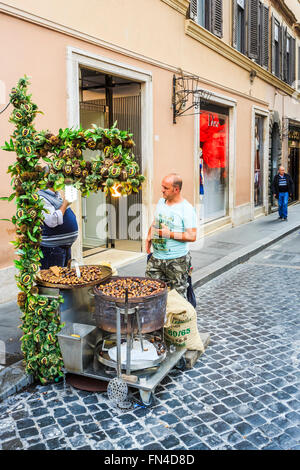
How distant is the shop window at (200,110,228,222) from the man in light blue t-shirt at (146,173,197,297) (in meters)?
7.07

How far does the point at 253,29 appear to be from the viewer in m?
14.3

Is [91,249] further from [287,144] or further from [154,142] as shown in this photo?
[287,144]

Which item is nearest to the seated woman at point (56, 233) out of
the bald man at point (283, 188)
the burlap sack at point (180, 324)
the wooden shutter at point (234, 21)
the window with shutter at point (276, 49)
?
the burlap sack at point (180, 324)

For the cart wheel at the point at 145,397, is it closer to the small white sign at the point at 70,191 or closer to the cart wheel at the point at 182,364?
the cart wheel at the point at 182,364

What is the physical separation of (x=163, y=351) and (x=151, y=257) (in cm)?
120

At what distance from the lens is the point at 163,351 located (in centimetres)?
407

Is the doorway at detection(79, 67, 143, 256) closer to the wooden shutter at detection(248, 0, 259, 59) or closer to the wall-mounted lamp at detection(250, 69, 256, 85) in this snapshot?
the wall-mounted lamp at detection(250, 69, 256, 85)

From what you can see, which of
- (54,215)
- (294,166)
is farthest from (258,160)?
(54,215)

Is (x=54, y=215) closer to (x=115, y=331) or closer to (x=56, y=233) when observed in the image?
(x=56, y=233)

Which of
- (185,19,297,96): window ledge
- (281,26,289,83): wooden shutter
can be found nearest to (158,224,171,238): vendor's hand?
(185,19,297,96): window ledge

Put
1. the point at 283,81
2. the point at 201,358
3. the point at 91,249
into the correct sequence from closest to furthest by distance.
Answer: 1. the point at 201,358
2. the point at 91,249
3. the point at 283,81

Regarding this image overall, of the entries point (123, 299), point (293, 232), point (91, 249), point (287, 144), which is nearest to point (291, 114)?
point (287, 144)

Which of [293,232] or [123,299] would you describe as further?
[293,232]

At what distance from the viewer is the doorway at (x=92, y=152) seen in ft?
29.4
